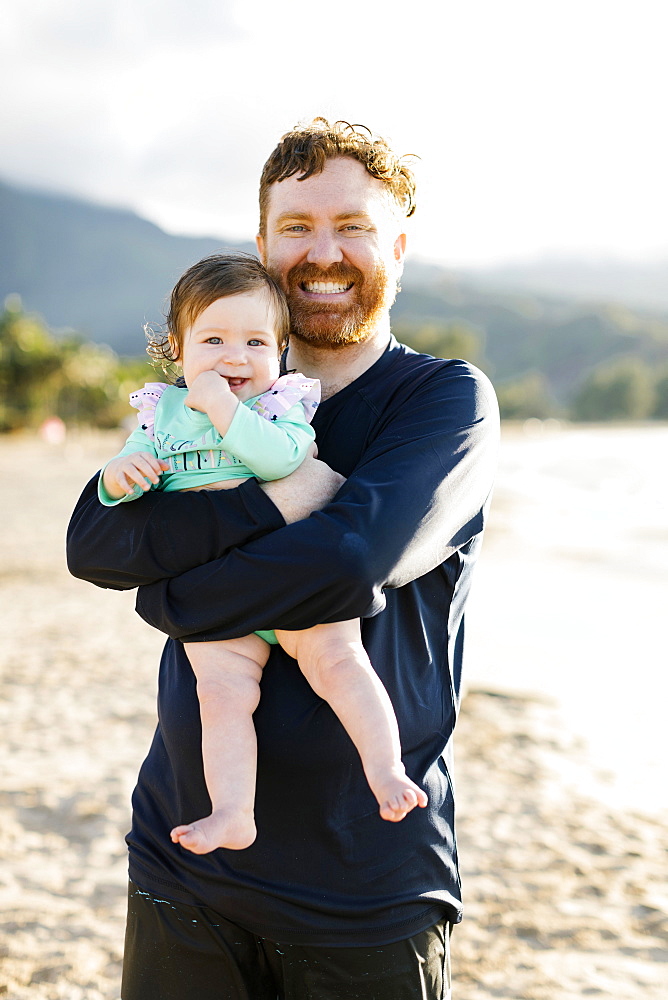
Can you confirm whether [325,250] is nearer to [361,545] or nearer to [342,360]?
[342,360]

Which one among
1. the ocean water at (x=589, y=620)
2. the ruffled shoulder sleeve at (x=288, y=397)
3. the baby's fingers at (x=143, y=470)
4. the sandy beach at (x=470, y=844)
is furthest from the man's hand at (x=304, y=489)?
the ocean water at (x=589, y=620)

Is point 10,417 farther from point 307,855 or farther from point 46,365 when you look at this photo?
point 307,855

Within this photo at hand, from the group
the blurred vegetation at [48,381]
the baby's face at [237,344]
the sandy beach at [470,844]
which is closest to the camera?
the baby's face at [237,344]

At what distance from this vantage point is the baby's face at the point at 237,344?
205 centimetres

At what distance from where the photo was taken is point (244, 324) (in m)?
2.06

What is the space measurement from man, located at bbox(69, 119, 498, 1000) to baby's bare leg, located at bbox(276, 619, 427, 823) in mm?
87

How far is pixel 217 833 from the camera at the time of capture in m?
1.78

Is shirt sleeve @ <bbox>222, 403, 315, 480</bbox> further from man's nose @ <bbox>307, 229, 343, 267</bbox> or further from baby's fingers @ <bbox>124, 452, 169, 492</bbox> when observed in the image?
man's nose @ <bbox>307, 229, 343, 267</bbox>

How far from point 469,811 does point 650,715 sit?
3603 millimetres

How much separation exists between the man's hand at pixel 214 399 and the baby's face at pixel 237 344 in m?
0.05

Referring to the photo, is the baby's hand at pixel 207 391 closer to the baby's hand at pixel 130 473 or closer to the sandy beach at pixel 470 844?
the baby's hand at pixel 130 473

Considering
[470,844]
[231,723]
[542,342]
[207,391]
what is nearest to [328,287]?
[207,391]

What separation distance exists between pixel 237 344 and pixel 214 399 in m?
0.17

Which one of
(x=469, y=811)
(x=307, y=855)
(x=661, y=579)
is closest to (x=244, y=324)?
(x=307, y=855)
